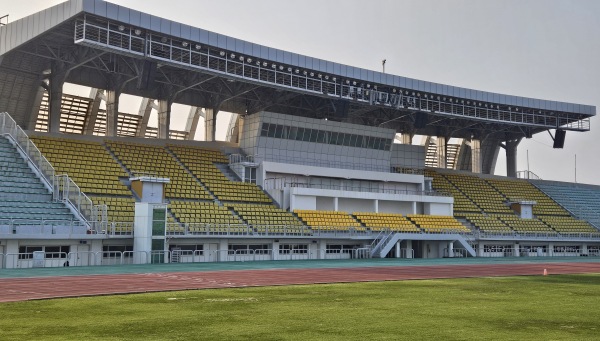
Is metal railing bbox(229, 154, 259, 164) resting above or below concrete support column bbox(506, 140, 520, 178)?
below

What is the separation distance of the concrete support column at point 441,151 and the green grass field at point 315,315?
61.3 m

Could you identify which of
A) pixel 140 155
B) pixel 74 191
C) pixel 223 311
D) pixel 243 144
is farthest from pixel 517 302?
pixel 243 144

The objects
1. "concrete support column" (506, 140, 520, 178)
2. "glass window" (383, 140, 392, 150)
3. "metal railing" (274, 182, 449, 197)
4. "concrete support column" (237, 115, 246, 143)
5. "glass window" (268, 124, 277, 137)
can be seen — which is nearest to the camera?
"metal railing" (274, 182, 449, 197)

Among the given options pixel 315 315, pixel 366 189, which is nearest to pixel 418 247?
pixel 366 189

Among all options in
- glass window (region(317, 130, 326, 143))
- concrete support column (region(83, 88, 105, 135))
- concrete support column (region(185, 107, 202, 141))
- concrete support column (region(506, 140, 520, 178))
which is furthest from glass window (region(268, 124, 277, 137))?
concrete support column (region(506, 140, 520, 178))

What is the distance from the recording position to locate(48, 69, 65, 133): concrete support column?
52812 mm

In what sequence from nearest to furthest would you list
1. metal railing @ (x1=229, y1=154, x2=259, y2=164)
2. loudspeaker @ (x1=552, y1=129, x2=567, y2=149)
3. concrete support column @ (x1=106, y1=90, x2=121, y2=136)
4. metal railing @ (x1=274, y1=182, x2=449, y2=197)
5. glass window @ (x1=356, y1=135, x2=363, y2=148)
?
concrete support column @ (x1=106, y1=90, x2=121, y2=136)
metal railing @ (x1=229, y1=154, x2=259, y2=164)
metal railing @ (x1=274, y1=182, x2=449, y2=197)
glass window @ (x1=356, y1=135, x2=363, y2=148)
loudspeaker @ (x1=552, y1=129, x2=567, y2=149)

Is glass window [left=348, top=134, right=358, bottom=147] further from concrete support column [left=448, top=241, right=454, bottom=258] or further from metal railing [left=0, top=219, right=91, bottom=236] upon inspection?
metal railing [left=0, top=219, right=91, bottom=236]

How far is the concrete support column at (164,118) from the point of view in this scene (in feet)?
201

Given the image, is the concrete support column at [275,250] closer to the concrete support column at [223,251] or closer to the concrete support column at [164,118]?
the concrete support column at [223,251]

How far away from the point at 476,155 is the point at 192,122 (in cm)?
3666

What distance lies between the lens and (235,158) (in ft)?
199

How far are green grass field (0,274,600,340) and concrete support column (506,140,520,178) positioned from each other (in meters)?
65.0

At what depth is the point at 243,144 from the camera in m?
63.6
